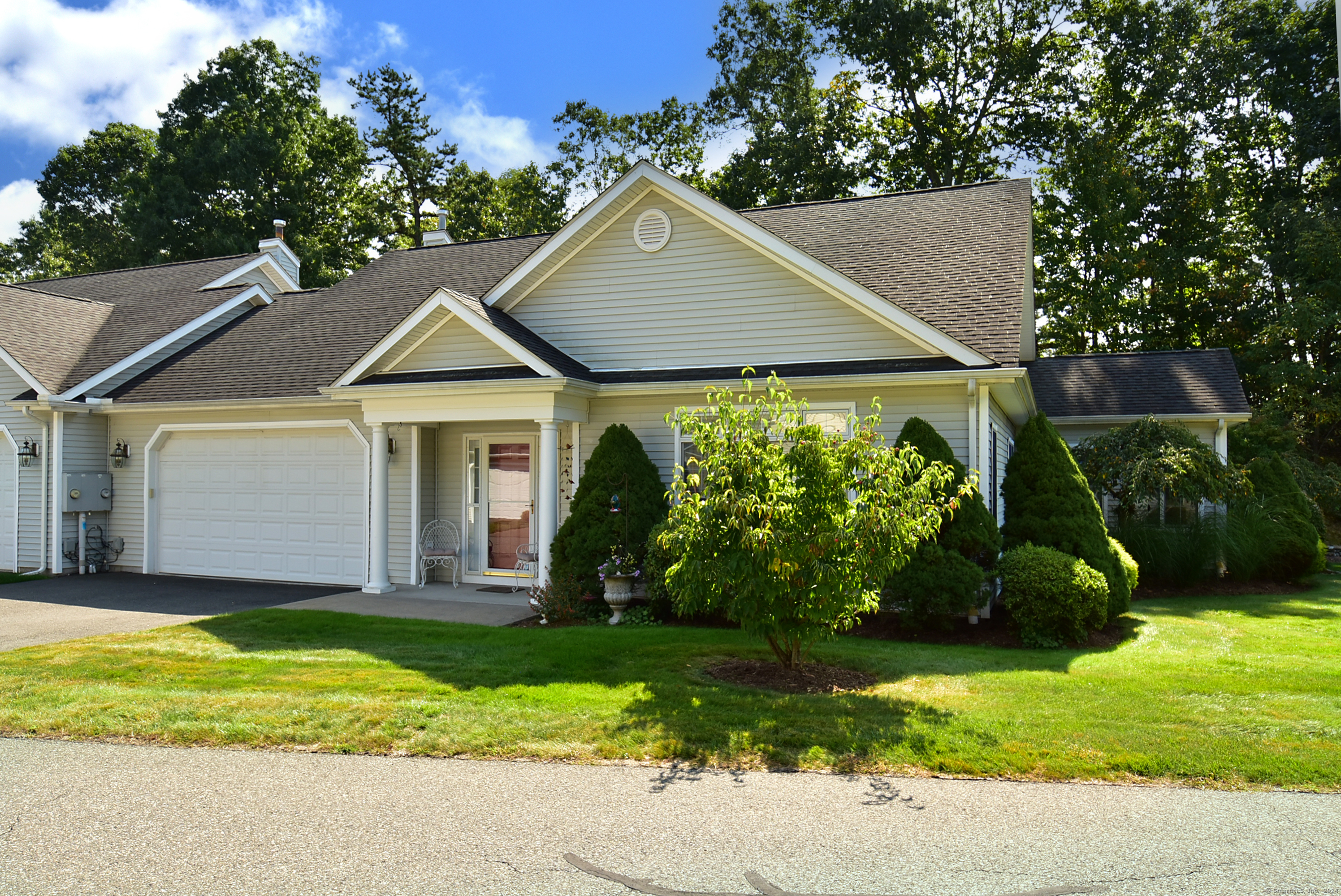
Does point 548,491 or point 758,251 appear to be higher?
point 758,251

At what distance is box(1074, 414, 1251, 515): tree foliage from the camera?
46.0 feet

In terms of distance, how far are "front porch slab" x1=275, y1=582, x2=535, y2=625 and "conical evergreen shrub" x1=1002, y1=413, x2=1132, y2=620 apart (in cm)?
627

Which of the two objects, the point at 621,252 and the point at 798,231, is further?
the point at 798,231

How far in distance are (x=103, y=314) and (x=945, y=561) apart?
18.1 m

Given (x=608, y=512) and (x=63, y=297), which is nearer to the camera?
(x=608, y=512)

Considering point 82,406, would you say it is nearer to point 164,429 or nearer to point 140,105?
point 164,429

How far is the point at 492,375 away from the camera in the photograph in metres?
11.8

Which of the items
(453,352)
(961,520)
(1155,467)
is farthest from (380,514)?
(1155,467)

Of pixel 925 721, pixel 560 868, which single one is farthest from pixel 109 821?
pixel 925 721

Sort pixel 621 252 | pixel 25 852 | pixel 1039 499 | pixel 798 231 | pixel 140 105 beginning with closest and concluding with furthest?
pixel 25 852, pixel 1039 499, pixel 621 252, pixel 798 231, pixel 140 105

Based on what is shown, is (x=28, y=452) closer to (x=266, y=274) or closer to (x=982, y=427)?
(x=266, y=274)

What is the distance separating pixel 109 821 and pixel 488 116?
2755cm

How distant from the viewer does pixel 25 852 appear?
4223 millimetres

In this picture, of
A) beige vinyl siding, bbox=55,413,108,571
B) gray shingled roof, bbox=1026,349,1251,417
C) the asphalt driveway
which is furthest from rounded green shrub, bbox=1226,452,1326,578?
beige vinyl siding, bbox=55,413,108,571
